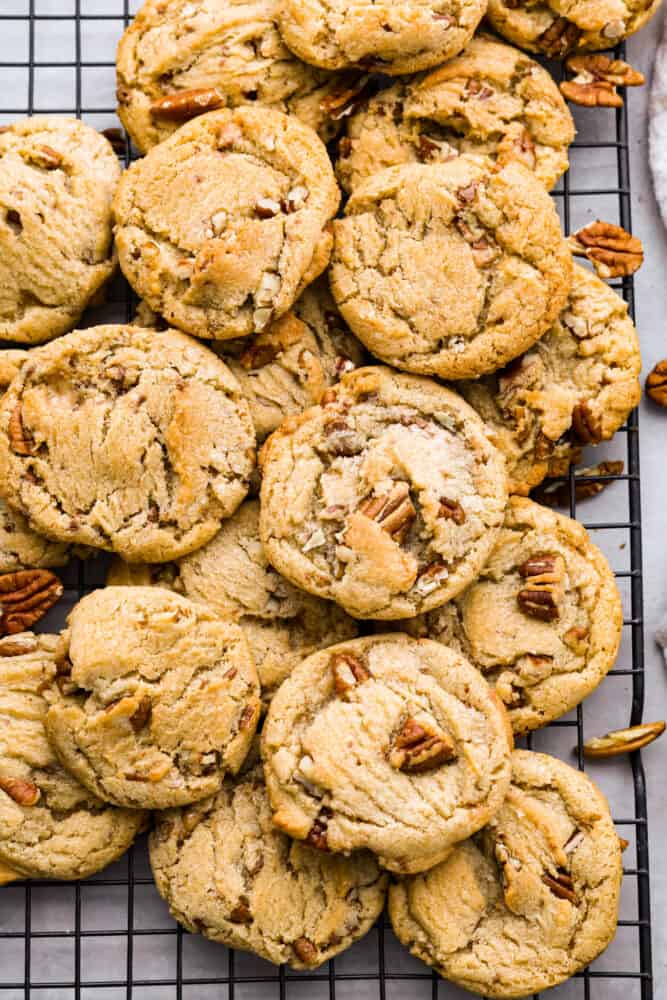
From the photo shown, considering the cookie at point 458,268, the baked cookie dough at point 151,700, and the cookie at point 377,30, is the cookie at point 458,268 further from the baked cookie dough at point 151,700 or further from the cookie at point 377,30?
the baked cookie dough at point 151,700

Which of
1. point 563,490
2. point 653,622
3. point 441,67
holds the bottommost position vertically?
point 653,622

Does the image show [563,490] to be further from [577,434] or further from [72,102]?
[72,102]

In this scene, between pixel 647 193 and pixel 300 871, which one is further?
pixel 647 193

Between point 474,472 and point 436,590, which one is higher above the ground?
point 474,472

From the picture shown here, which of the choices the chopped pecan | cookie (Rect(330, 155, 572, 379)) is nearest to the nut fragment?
the chopped pecan

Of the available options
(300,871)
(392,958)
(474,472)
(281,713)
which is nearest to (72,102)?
(474,472)

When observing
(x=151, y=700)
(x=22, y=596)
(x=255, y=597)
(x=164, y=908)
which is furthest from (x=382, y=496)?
(x=164, y=908)

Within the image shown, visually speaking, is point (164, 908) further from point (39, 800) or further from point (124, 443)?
point (124, 443)
